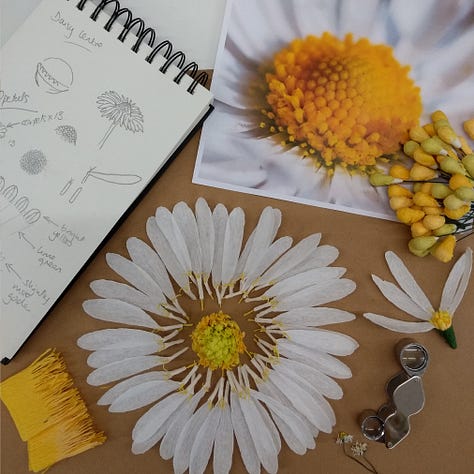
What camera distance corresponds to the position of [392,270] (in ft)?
1.76

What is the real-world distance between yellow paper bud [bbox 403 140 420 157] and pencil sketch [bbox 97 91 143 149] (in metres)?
0.28

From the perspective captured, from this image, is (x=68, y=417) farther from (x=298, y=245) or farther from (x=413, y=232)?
(x=413, y=232)

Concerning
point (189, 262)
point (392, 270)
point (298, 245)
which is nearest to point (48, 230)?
point (189, 262)

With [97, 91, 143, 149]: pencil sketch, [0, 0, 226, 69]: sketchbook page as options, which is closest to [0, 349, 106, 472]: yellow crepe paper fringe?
[97, 91, 143, 149]: pencil sketch

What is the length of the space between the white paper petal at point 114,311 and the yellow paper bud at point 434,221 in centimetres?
30

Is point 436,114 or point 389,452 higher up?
point 436,114

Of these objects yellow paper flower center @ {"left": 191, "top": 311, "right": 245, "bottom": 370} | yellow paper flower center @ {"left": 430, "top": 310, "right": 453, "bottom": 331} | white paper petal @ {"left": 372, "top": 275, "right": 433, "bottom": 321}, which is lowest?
yellow paper flower center @ {"left": 191, "top": 311, "right": 245, "bottom": 370}

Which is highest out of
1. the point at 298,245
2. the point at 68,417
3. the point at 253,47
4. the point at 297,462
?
the point at 253,47

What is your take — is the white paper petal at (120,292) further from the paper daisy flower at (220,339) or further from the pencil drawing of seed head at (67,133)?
the pencil drawing of seed head at (67,133)

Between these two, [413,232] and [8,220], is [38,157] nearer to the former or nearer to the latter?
[8,220]

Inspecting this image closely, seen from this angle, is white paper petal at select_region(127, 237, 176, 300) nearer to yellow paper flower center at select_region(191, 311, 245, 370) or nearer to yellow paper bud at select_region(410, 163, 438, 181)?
yellow paper flower center at select_region(191, 311, 245, 370)

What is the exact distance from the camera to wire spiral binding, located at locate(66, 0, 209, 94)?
505mm

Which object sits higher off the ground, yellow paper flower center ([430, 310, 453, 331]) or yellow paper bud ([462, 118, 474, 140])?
yellow paper bud ([462, 118, 474, 140])

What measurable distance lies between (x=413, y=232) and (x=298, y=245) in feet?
0.38
